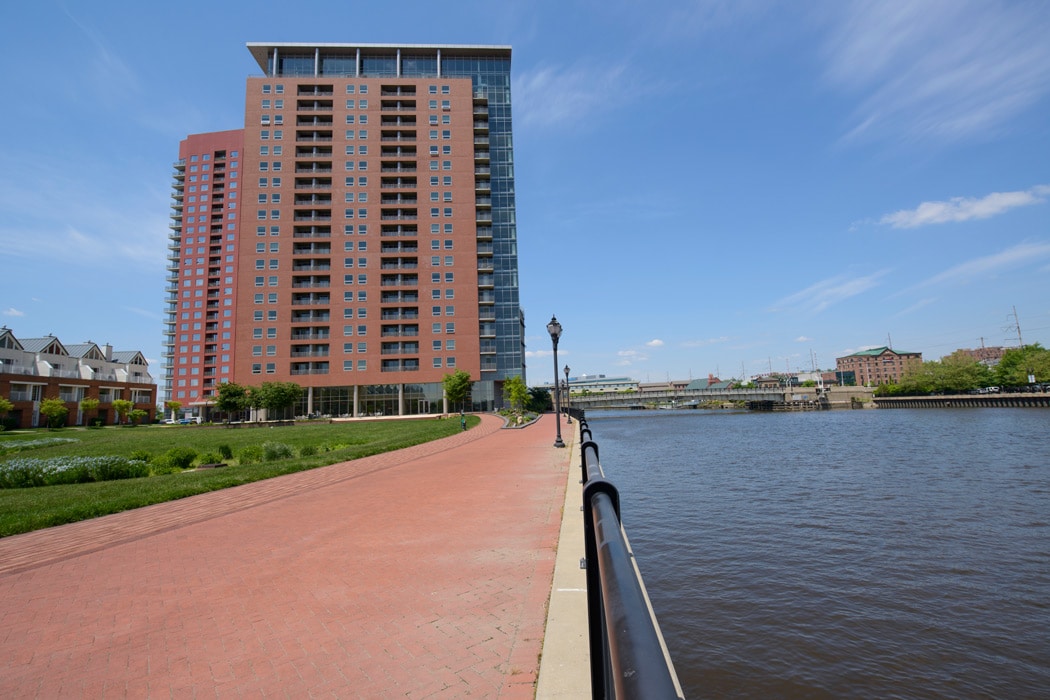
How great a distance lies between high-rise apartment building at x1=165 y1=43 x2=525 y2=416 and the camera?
212 feet

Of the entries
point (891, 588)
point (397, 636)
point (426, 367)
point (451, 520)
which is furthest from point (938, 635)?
point (426, 367)

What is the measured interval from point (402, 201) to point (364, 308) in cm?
1507

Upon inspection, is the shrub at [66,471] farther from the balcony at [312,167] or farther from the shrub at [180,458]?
the balcony at [312,167]

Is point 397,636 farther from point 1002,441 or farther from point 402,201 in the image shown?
point 402,201

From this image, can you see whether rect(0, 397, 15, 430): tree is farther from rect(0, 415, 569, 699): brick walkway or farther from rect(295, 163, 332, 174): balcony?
rect(0, 415, 569, 699): brick walkway

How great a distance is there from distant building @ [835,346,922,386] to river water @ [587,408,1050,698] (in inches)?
6835

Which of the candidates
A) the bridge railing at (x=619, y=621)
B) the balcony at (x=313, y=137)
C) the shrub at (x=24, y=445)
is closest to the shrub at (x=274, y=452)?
the shrub at (x=24, y=445)

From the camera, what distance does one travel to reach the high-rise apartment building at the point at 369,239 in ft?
212

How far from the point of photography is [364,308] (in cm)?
6550

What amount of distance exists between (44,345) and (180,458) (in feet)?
214

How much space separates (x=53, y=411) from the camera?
52.4 m

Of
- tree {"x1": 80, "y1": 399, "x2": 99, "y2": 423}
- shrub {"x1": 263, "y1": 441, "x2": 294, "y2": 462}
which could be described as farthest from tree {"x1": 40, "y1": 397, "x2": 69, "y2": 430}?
shrub {"x1": 263, "y1": 441, "x2": 294, "y2": 462}

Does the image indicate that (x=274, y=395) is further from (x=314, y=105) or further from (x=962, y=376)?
(x=962, y=376)

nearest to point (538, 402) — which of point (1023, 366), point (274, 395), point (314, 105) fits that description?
point (274, 395)
